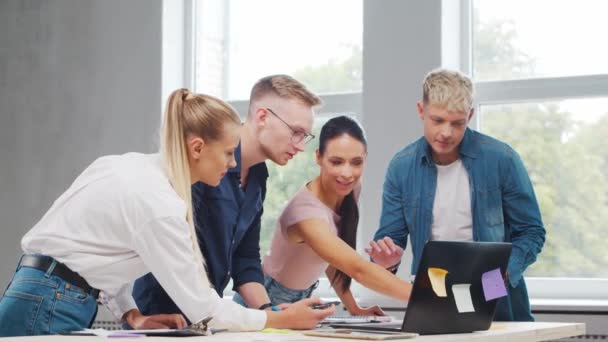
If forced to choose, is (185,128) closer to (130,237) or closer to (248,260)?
(130,237)

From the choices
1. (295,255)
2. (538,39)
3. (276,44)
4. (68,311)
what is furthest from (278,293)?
(276,44)

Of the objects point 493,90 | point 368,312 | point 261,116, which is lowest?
point 368,312

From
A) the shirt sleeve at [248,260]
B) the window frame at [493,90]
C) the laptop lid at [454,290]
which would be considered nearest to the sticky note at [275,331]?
the laptop lid at [454,290]

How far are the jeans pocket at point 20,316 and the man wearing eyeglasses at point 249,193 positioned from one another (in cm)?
48

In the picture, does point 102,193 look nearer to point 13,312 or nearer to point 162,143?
point 162,143

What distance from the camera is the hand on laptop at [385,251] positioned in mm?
2695

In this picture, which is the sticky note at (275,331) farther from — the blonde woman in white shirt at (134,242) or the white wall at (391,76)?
the white wall at (391,76)

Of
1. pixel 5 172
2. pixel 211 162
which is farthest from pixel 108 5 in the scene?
pixel 211 162

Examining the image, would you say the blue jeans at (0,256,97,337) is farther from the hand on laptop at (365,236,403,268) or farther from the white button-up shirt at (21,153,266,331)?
the hand on laptop at (365,236,403,268)

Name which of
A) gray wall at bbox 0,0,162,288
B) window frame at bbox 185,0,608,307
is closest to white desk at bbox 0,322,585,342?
window frame at bbox 185,0,608,307

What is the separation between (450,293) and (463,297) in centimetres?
7

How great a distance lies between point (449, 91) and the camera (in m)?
2.78

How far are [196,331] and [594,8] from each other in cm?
282

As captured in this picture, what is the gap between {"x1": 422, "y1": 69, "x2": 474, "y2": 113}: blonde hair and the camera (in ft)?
9.07
